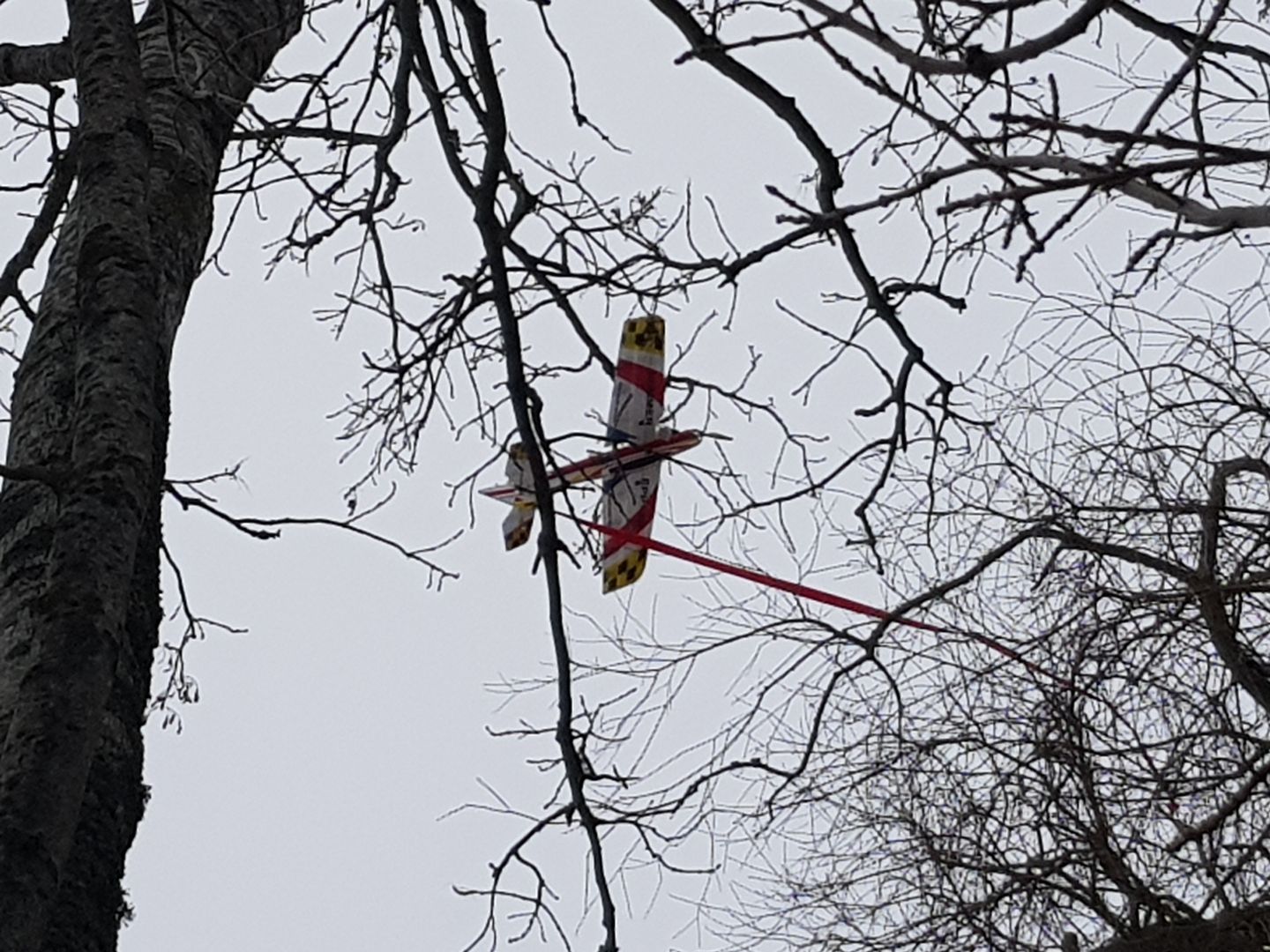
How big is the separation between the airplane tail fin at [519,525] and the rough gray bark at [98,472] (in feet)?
2.09

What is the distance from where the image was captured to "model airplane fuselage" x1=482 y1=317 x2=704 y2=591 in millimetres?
2613

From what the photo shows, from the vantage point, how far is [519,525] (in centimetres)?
261

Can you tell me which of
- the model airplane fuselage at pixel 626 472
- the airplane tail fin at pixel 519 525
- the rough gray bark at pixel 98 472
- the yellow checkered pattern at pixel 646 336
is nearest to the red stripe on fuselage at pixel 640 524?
the model airplane fuselage at pixel 626 472

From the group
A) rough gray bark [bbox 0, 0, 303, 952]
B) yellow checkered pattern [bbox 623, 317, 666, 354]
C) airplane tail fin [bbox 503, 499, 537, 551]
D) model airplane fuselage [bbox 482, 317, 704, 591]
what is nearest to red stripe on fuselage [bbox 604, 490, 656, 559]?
model airplane fuselage [bbox 482, 317, 704, 591]

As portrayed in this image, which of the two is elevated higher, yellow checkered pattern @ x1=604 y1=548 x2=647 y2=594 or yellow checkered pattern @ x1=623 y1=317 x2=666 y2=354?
yellow checkered pattern @ x1=623 y1=317 x2=666 y2=354

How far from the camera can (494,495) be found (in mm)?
2756

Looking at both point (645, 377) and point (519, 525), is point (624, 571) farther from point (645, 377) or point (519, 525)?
point (645, 377)

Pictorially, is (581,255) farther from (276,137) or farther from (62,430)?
(62,430)

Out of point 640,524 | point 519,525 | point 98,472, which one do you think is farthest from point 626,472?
point 98,472

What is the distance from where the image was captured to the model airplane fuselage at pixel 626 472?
2613 mm

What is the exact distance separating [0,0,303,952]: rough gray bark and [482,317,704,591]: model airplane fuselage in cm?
65

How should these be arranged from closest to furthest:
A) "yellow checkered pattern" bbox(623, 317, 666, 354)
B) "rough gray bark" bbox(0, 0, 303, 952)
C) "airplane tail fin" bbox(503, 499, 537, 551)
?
"rough gray bark" bbox(0, 0, 303, 952) < "airplane tail fin" bbox(503, 499, 537, 551) < "yellow checkered pattern" bbox(623, 317, 666, 354)

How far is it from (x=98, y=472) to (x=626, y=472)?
115 cm

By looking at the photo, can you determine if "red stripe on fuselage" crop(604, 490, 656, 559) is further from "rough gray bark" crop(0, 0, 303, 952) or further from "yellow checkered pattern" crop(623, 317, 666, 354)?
"rough gray bark" crop(0, 0, 303, 952)
